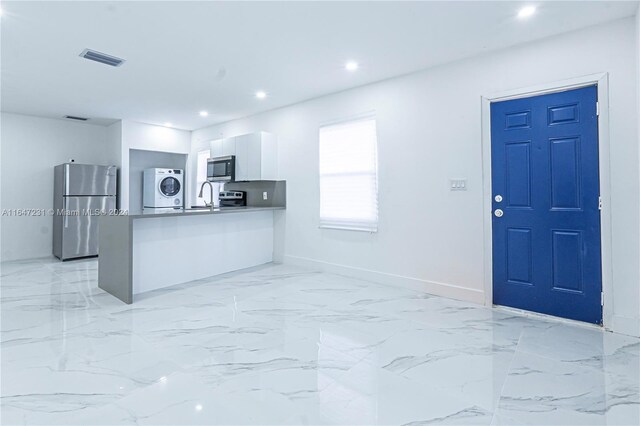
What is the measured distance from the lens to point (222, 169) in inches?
230

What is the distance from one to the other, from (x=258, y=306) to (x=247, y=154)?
115 inches

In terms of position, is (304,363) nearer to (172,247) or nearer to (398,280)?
(398,280)

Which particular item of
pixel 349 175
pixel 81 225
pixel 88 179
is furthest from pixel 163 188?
pixel 349 175

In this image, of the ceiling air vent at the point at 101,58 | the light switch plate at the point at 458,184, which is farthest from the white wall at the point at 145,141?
the light switch plate at the point at 458,184

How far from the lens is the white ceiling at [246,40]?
2.65m

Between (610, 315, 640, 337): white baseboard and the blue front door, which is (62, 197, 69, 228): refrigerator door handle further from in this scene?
(610, 315, 640, 337): white baseboard

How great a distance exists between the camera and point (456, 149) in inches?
141

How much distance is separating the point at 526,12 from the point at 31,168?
7628mm

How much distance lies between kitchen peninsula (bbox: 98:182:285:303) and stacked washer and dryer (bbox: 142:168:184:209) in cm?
274

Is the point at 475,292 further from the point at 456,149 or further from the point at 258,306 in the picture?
the point at 258,306

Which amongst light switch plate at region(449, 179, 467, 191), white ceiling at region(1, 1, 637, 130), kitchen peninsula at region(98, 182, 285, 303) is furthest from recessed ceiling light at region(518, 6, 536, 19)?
kitchen peninsula at region(98, 182, 285, 303)

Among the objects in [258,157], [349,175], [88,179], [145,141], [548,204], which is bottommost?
[548,204]

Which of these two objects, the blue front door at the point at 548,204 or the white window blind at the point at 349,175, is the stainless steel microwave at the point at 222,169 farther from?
the blue front door at the point at 548,204

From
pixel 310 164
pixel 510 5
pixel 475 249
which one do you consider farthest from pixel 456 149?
pixel 310 164
